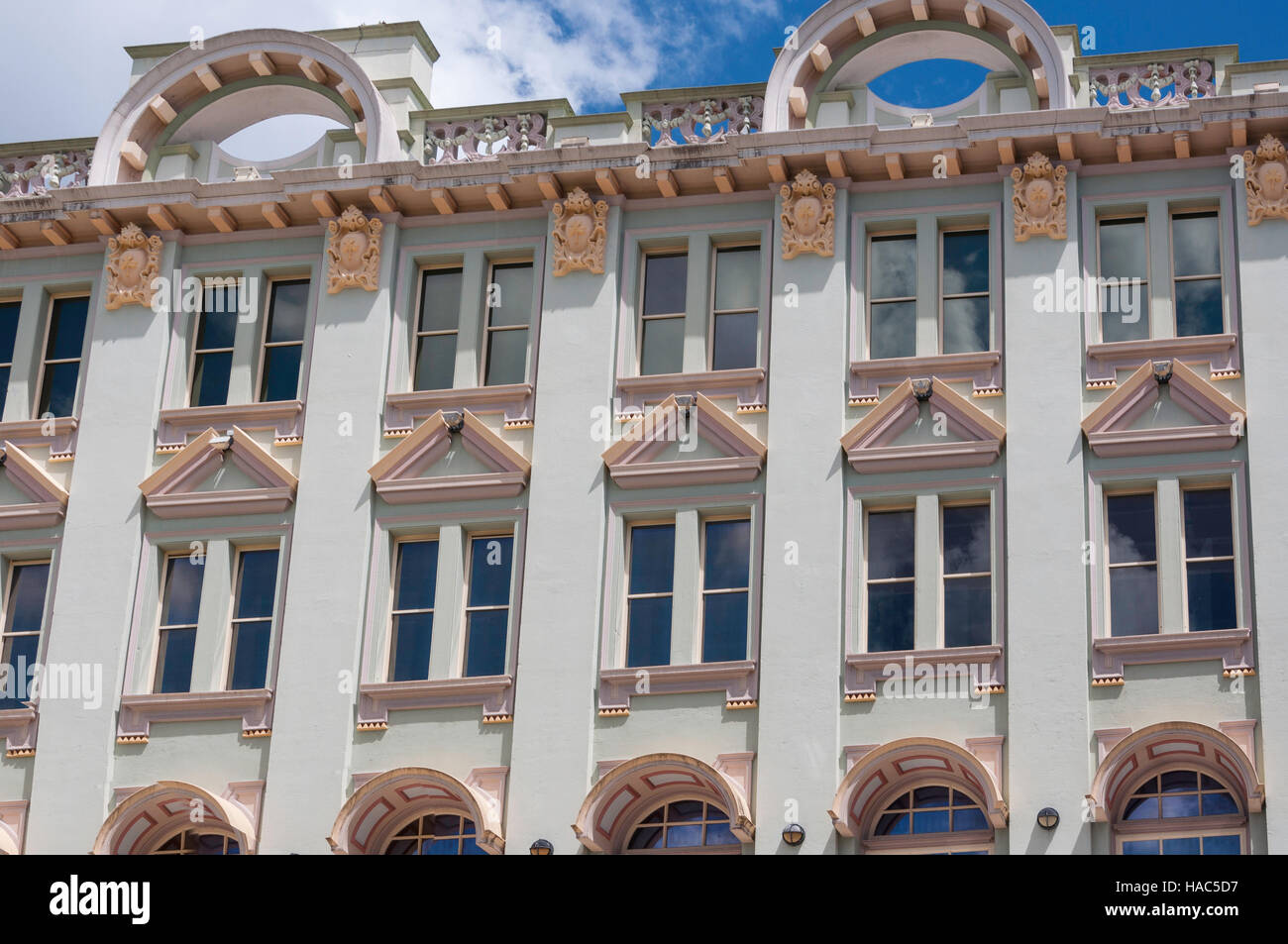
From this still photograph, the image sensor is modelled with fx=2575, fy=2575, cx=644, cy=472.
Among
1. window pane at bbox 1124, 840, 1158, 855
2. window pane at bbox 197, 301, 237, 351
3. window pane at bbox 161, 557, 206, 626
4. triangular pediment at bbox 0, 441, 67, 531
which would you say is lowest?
window pane at bbox 1124, 840, 1158, 855

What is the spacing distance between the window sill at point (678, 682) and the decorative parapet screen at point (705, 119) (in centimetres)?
776

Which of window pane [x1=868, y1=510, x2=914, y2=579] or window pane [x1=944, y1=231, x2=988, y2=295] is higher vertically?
window pane [x1=944, y1=231, x2=988, y2=295]

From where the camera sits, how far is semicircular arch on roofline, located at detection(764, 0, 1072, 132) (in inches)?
1379

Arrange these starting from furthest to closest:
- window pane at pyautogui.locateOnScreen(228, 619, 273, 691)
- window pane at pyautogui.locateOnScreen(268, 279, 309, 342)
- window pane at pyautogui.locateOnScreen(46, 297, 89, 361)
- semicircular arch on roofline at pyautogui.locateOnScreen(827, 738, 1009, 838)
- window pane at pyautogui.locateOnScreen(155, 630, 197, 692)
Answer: window pane at pyautogui.locateOnScreen(46, 297, 89, 361) → window pane at pyautogui.locateOnScreen(268, 279, 309, 342) → window pane at pyautogui.locateOnScreen(155, 630, 197, 692) → window pane at pyautogui.locateOnScreen(228, 619, 273, 691) → semicircular arch on roofline at pyautogui.locateOnScreen(827, 738, 1009, 838)

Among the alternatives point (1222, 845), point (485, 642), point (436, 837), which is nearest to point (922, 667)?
point (1222, 845)

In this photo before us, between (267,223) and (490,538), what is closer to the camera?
(490,538)

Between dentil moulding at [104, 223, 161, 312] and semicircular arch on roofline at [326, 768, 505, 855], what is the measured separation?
8.46 m

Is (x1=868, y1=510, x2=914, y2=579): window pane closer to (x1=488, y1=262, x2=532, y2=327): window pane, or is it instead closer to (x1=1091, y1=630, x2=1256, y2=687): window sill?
(x1=1091, y1=630, x2=1256, y2=687): window sill

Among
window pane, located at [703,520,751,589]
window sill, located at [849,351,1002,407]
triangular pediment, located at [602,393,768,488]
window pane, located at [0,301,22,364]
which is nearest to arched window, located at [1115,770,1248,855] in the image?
window sill, located at [849,351,1002,407]

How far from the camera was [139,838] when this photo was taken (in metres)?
33.4
